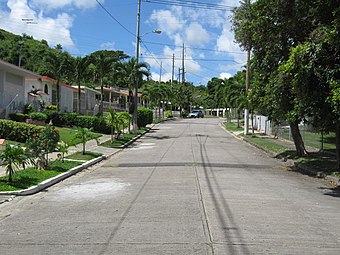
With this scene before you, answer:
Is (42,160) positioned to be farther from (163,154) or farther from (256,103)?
(256,103)

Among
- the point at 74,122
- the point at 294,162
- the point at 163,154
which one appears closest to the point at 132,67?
the point at 74,122

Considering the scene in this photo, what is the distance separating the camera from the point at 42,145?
42.2ft

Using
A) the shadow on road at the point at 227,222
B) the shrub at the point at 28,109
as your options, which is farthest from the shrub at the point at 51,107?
the shadow on road at the point at 227,222

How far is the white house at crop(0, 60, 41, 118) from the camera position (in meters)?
25.6

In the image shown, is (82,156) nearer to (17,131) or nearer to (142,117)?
(17,131)

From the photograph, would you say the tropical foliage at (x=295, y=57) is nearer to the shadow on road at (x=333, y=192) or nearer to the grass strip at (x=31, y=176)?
the shadow on road at (x=333, y=192)

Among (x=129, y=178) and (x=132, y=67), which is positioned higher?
(x=132, y=67)

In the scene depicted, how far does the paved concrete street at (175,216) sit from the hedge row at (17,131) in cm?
742

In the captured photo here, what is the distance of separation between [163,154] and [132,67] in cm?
1433

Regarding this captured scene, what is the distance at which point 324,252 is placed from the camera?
5617mm

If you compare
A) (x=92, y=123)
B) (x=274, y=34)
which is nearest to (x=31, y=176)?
(x=274, y=34)

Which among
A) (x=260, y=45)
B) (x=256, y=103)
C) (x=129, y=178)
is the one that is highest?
(x=260, y=45)

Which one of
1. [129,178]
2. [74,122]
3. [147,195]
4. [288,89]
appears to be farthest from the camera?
[74,122]

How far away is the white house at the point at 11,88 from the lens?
84.1 feet
